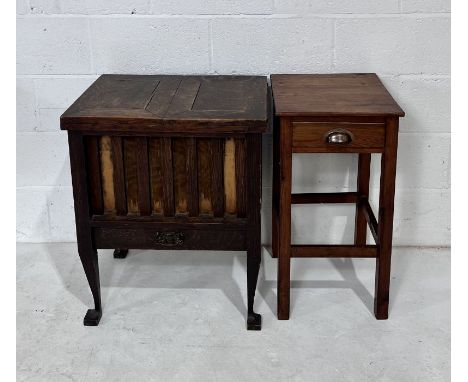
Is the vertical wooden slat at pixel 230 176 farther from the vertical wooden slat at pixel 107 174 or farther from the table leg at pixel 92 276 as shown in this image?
the table leg at pixel 92 276

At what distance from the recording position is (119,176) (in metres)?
2.70

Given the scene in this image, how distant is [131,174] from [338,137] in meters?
0.76

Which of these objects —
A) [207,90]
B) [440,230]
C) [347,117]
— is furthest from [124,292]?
[440,230]

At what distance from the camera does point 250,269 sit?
110 inches

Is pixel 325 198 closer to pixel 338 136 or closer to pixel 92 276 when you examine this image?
pixel 338 136

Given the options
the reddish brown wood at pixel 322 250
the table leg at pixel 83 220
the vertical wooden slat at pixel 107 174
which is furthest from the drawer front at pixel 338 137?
the table leg at pixel 83 220

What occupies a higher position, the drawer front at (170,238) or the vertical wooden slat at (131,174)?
the vertical wooden slat at (131,174)

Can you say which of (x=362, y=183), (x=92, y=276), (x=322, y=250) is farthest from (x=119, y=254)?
(x=362, y=183)

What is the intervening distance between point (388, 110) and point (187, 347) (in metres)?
1.12

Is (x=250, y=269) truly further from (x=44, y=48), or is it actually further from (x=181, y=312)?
(x=44, y=48)

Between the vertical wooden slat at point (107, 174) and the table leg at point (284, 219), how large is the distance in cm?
62

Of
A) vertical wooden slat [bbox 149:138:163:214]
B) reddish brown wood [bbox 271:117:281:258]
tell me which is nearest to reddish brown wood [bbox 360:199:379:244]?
reddish brown wood [bbox 271:117:281:258]

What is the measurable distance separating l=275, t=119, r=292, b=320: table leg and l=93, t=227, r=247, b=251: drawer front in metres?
0.16

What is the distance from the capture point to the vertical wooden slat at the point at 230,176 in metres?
2.63
